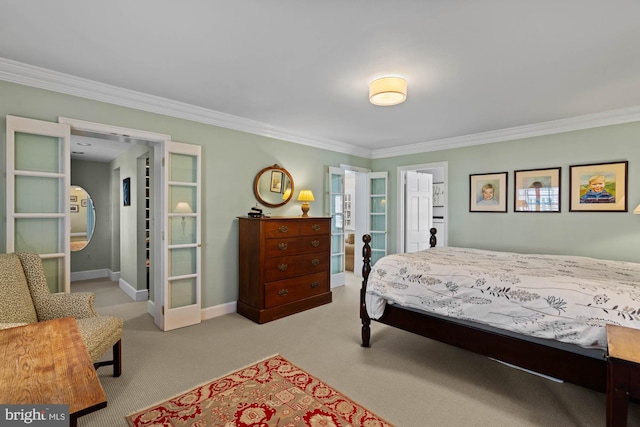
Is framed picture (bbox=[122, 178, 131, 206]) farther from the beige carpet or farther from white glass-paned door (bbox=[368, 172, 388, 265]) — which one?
white glass-paned door (bbox=[368, 172, 388, 265])

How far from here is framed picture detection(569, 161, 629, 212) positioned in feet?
11.6

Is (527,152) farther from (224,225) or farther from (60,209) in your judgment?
(60,209)

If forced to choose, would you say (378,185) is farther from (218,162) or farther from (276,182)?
(218,162)

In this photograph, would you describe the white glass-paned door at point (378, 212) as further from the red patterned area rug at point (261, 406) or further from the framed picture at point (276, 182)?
the red patterned area rug at point (261, 406)

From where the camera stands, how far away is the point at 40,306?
2.32m

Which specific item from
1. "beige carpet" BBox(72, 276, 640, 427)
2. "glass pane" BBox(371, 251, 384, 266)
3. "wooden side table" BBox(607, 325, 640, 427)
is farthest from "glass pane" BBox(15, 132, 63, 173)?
"glass pane" BBox(371, 251, 384, 266)

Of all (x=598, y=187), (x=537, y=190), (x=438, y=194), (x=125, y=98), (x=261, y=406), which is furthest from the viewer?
(x=438, y=194)

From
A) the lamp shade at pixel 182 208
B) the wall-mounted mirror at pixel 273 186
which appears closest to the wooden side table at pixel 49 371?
the lamp shade at pixel 182 208

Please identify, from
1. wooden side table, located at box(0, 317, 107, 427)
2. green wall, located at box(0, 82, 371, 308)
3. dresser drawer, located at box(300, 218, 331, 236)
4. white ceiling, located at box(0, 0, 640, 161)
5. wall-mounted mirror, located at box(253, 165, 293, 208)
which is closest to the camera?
wooden side table, located at box(0, 317, 107, 427)

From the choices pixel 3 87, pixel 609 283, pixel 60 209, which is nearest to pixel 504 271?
pixel 609 283

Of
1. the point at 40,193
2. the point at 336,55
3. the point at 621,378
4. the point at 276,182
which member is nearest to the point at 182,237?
the point at 40,193

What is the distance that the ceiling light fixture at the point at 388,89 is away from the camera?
8.62ft

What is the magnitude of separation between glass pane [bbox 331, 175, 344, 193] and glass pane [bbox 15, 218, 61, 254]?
370 cm

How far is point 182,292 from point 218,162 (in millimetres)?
1637
